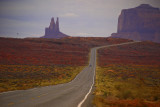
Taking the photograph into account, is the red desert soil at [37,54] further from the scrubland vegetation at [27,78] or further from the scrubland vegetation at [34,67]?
the scrubland vegetation at [27,78]

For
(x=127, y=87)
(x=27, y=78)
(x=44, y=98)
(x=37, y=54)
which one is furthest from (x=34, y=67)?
(x=44, y=98)

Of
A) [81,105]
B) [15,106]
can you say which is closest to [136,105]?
[81,105]

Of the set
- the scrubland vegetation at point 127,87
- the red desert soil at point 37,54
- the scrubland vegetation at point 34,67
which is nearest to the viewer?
the scrubland vegetation at point 127,87

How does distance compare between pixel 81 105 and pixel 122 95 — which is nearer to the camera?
pixel 81 105

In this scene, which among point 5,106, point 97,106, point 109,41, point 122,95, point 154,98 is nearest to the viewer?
point 5,106

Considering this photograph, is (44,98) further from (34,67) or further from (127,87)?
(34,67)

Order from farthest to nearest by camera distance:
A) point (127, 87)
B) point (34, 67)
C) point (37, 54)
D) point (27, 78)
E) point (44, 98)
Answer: point (37, 54)
point (34, 67)
point (27, 78)
point (127, 87)
point (44, 98)

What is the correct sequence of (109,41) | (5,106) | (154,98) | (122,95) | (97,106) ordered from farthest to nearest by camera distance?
(109,41)
(122,95)
(154,98)
(97,106)
(5,106)

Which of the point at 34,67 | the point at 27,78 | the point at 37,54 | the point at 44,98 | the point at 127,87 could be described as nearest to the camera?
the point at 44,98

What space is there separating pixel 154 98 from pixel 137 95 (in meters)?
1.64

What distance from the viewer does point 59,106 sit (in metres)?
9.28

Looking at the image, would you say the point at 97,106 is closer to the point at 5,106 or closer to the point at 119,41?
the point at 5,106

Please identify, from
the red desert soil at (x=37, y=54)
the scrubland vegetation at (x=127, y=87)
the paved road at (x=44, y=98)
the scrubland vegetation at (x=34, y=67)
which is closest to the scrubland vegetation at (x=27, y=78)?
the scrubland vegetation at (x=34, y=67)

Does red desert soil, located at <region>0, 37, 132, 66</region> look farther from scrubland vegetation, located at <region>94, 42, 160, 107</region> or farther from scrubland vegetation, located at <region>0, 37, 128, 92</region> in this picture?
scrubland vegetation, located at <region>94, 42, 160, 107</region>
